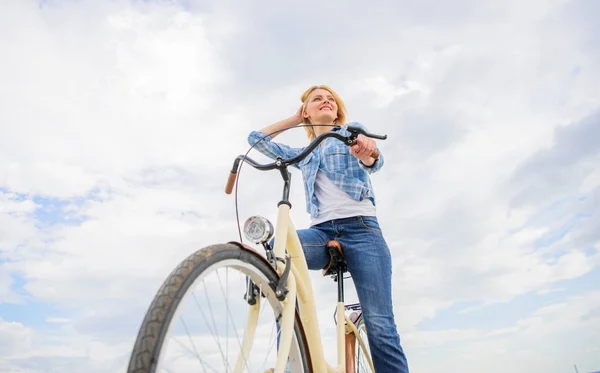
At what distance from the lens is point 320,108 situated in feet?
11.9

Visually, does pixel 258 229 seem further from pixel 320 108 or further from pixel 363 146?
pixel 320 108

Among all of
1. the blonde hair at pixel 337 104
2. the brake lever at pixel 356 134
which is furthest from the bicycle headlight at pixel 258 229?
the blonde hair at pixel 337 104

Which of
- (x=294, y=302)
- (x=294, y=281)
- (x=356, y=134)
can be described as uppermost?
(x=356, y=134)

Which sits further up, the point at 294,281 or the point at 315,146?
the point at 315,146

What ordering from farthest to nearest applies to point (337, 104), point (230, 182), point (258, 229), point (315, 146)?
1. point (337, 104)
2. point (230, 182)
3. point (315, 146)
4. point (258, 229)

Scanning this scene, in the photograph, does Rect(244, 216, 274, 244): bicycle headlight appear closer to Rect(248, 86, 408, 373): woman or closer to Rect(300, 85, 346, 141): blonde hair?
Rect(248, 86, 408, 373): woman

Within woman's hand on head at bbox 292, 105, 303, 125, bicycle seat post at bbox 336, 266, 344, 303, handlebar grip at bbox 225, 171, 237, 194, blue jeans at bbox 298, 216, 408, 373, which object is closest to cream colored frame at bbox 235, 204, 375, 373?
blue jeans at bbox 298, 216, 408, 373

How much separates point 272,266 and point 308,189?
1.36 metres

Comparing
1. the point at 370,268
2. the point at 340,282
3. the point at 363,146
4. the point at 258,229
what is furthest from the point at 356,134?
the point at 340,282

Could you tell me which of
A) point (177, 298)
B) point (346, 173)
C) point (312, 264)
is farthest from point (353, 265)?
point (177, 298)

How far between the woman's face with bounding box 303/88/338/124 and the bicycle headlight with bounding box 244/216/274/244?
1557 millimetres

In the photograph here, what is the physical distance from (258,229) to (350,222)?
1.13 m

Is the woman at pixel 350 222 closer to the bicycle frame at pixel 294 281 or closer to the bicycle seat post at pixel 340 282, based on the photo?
A: the bicycle seat post at pixel 340 282

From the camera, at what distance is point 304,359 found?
238 cm
